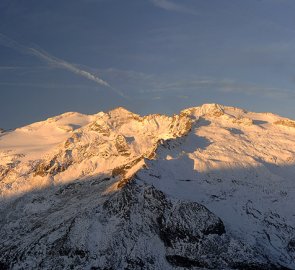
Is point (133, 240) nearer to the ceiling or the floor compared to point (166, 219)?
nearer to the floor

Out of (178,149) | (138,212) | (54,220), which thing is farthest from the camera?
(178,149)

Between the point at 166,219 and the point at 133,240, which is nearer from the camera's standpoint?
the point at 133,240

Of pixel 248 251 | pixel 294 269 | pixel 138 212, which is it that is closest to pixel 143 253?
pixel 138 212

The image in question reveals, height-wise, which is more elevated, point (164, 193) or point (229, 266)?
point (164, 193)

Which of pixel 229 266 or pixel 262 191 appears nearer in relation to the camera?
pixel 229 266

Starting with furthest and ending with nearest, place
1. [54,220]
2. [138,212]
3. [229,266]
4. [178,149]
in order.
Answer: [178,149] < [54,220] < [138,212] < [229,266]

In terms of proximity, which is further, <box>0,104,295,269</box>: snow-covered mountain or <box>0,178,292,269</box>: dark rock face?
<box>0,104,295,269</box>: snow-covered mountain

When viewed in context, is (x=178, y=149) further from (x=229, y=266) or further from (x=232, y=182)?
(x=229, y=266)

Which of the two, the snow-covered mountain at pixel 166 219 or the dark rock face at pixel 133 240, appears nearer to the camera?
the dark rock face at pixel 133 240
